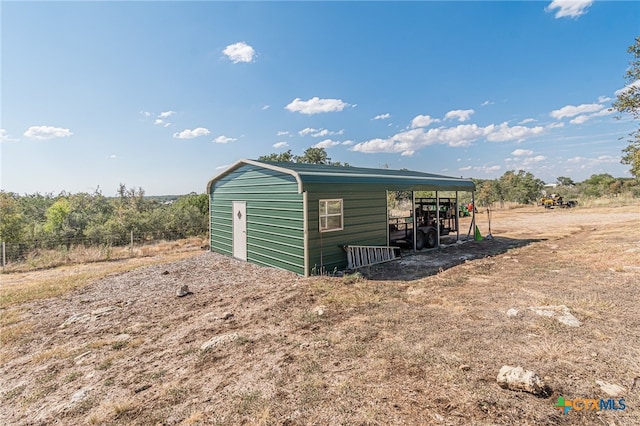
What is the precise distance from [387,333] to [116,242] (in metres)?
15.6

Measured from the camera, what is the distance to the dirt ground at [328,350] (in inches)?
103

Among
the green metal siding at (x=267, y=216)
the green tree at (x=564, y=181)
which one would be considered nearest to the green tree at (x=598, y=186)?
the green tree at (x=564, y=181)

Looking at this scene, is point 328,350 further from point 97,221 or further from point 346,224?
point 97,221

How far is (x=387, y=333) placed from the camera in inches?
161

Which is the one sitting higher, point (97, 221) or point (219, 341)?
point (97, 221)

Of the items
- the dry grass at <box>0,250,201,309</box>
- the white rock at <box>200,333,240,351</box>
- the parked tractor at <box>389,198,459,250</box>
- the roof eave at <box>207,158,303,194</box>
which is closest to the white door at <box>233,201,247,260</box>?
the roof eave at <box>207,158,303,194</box>

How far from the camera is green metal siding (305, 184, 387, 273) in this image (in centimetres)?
750

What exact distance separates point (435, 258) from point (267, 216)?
5.53m

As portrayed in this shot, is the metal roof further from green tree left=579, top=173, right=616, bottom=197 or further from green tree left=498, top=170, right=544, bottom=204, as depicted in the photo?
green tree left=579, top=173, right=616, bottom=197

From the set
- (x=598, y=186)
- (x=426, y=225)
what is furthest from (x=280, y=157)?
(x=598, y=186)

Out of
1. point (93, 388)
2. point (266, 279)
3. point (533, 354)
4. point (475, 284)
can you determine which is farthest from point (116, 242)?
point (533, 354)

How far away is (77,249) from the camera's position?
12.3 meters

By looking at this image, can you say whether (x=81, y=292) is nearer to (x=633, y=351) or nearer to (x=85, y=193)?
(x=633, y=351)

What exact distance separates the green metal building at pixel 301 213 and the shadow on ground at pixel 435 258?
2.98 feet
